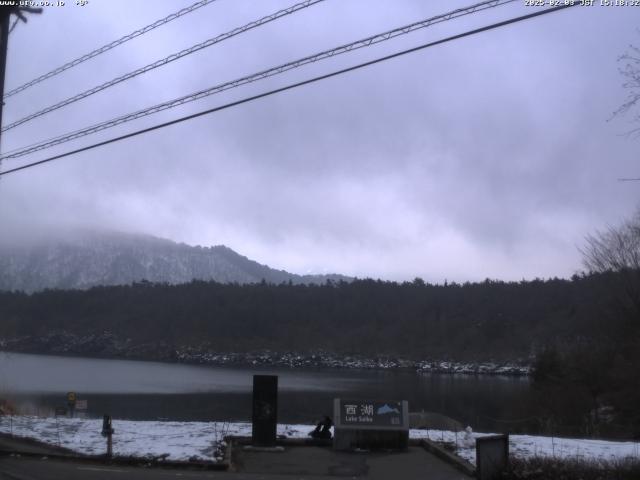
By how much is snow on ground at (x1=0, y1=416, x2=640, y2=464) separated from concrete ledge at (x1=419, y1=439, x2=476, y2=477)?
18.4 inches

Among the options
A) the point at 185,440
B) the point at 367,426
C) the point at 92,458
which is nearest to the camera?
the point at 92,458

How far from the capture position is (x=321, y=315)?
17212 centimetres

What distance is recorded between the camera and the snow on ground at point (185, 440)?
680 inches

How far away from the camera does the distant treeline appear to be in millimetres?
135125

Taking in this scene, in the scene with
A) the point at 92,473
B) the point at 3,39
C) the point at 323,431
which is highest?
the point at 3,39

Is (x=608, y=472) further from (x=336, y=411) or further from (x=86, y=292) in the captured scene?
(x=86, y=292)

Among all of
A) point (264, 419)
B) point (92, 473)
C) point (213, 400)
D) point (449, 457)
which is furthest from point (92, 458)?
point (213, 400)

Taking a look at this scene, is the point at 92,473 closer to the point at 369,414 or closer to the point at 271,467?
the point at 271,467

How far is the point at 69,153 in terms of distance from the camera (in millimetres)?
15008

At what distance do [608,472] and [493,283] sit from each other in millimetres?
152385

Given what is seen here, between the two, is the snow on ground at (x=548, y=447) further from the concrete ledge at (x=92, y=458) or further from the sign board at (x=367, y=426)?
the concrete ledge at (x=92, y=458)

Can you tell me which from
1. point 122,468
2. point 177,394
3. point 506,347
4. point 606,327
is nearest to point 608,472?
point 122,468

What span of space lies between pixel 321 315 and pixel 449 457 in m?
156

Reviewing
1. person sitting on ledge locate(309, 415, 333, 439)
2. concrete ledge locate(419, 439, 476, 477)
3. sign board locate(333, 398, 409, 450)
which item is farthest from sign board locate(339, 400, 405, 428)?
person sitting on ledge locate(309, 415, 333, 439)
